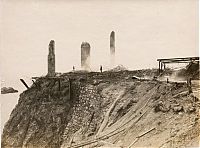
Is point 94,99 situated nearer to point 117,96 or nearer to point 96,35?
point 117,96

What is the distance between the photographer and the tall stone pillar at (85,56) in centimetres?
175

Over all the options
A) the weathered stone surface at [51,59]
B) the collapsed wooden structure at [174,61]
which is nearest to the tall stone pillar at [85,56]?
the weathered stone surface at [51,59]

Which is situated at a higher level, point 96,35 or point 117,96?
point 96,35

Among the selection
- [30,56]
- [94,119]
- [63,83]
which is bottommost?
[94,119]

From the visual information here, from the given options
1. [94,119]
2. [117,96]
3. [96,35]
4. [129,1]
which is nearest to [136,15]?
[129,1]

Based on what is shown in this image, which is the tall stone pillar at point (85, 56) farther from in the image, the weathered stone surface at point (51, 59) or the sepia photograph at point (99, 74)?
the weathered stone surface at point (51, 59)

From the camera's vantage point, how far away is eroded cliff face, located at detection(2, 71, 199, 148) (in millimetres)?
1721

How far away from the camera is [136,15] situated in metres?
1.76

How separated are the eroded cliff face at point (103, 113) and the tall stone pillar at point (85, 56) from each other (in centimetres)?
3

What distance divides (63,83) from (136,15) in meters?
0.41

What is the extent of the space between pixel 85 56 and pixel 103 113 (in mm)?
242

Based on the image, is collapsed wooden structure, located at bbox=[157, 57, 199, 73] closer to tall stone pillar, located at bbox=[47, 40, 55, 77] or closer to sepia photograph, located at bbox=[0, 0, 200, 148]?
sepia photograph, located at bbox=[0, 0, 200, 148]

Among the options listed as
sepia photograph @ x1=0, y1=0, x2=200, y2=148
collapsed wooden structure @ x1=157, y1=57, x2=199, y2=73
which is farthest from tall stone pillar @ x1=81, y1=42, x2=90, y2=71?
collapsed wooden structure @ x1=157, y1=57, x2=199, y2=73

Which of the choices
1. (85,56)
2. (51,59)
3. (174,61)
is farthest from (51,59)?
(174,61)
